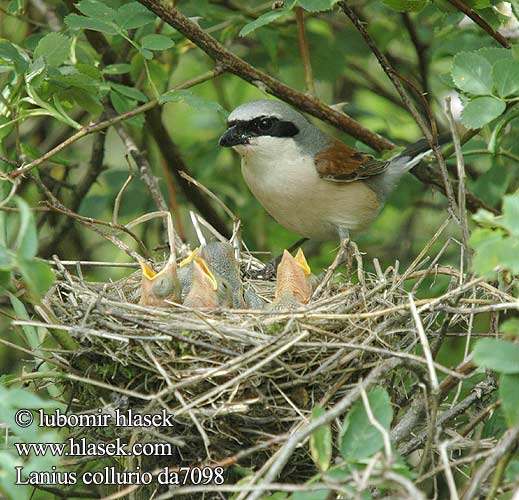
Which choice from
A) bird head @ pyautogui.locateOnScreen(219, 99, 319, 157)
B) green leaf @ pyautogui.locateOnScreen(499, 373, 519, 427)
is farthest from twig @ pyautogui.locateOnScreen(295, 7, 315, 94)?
green leaf @ pyautogui.locateOnScreen(499, 373, 519, 427)

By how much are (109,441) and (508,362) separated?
4.50 feet

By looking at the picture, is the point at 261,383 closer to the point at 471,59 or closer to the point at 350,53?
the point at 471,59

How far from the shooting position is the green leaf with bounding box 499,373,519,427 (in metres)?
1.83

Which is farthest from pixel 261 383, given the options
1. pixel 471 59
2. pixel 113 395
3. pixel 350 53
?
pixel 350 53

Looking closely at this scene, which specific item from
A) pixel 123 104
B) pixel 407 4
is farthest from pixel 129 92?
pixel 407 4

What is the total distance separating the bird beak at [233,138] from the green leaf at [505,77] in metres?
1.65

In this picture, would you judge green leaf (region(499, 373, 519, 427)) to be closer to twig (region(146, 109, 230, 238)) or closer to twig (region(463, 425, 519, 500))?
twig (region(463, 425, 519, 500))

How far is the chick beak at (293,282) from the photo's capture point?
3209mm

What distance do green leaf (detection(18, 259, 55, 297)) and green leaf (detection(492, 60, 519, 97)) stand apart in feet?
4.57

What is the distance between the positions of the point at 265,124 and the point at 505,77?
1720 mm

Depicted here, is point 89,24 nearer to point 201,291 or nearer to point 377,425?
point 201,291

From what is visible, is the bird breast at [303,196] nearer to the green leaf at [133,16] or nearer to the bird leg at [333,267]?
the bird leg at [333,267]

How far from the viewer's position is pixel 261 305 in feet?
11.1

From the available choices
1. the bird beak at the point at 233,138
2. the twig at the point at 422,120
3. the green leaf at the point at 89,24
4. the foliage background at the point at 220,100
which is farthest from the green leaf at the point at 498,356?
the bird beak at the point at 233,138
